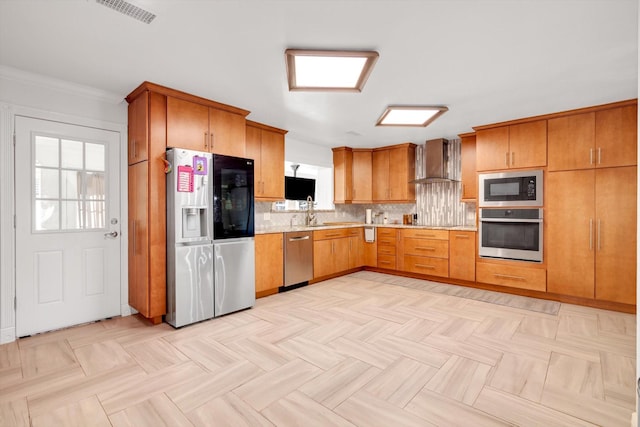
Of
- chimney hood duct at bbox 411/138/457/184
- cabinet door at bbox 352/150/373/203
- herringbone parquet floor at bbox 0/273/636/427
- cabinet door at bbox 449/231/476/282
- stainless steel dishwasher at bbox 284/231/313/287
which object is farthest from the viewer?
cabinet door at bbox 352/150/373/203

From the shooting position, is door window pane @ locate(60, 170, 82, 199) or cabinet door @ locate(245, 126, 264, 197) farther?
cabinet door @ locate(245, 126, 264, 197)

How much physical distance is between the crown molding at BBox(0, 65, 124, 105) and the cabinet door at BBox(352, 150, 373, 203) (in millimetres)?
4002

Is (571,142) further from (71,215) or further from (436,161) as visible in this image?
(71,215)

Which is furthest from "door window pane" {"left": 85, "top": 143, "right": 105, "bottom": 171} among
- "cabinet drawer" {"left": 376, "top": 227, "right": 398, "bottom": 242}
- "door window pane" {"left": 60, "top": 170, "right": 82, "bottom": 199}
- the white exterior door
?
"cabinet drawer" {"left": 376, "top": 227, "right": 398, "bottom": 242}

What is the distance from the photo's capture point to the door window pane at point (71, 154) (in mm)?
3074

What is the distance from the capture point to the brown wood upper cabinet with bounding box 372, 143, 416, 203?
566 cm

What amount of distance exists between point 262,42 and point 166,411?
2.51m

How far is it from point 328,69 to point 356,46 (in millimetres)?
348

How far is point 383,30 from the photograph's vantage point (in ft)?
6.89

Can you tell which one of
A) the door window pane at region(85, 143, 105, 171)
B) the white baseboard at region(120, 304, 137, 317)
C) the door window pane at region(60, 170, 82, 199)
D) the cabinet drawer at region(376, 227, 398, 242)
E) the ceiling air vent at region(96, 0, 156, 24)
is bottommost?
the white baseboard at region(120, 304, 137, 317)

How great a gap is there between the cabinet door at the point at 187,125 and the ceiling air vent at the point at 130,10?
3.94ft

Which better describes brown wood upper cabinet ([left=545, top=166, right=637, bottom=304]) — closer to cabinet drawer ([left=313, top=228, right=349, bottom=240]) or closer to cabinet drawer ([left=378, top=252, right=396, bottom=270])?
cabinet drawer ([left=378, top=252, right=396, bottom=270])

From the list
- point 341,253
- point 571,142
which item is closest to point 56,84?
point 341,253

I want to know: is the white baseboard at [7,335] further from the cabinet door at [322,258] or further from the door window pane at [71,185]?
the cabinet door at [322,258]
